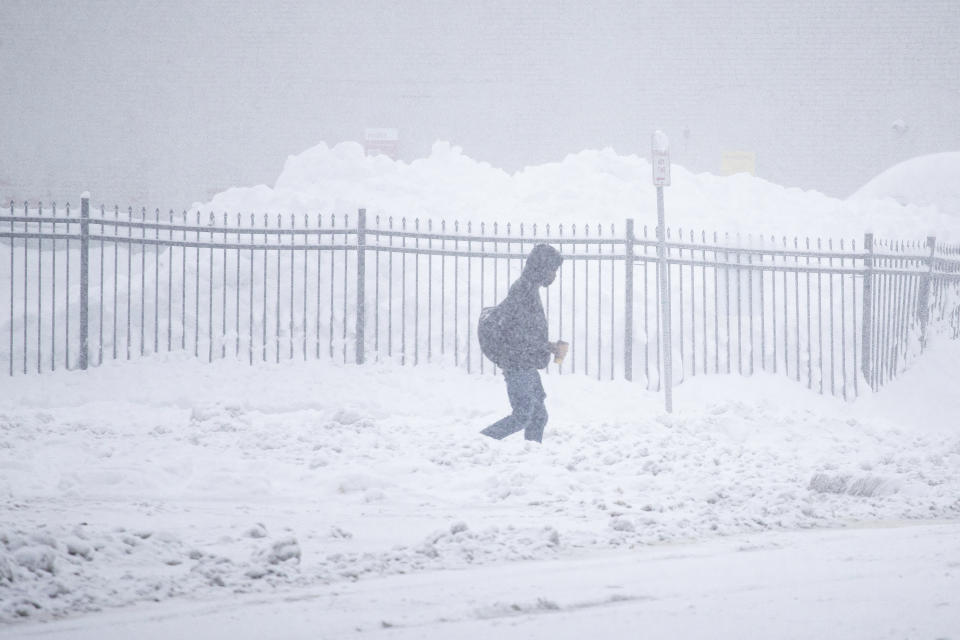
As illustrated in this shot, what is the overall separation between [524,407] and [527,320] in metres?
0.78

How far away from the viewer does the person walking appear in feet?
33.1

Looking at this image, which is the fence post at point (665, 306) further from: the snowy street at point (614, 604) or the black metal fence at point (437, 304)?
the snowy street at point (614, 604)

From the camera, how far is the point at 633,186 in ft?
67.5

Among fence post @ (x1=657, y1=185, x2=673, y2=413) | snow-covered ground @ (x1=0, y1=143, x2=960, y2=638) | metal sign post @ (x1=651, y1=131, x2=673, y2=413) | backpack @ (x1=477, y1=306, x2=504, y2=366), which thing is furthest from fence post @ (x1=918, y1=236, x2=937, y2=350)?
backpack @ (x1=477, y1=306, x2=504, y2=366)

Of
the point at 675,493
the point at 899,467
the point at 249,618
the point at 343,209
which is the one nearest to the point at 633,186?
the point at 343,209

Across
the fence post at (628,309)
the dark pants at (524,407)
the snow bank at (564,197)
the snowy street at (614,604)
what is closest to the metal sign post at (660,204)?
the fence post at (628,309)

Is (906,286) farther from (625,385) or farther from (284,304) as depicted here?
(284,304)

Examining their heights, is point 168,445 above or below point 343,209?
below

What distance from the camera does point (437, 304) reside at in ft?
51.8

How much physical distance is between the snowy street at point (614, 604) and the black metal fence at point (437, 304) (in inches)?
296

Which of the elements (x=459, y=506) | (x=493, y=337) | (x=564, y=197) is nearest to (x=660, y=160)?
(x=493, y=337)

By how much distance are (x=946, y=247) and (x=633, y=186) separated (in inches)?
235

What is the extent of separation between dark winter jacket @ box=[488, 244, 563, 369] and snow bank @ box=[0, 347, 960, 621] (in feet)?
2.62

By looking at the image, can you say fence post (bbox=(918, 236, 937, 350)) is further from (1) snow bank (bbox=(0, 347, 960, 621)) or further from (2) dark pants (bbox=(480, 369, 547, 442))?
(2) dark pants (bbox=(480, 369, 547, 442))
